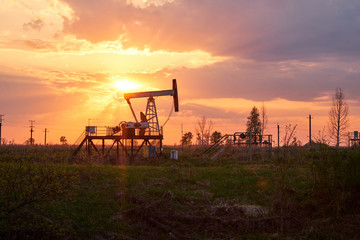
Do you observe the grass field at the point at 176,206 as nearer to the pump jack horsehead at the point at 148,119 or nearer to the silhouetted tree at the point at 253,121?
the pump jack horsehead at the point at 148,119

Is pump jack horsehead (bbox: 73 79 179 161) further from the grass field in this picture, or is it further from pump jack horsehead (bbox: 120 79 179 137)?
the grass field

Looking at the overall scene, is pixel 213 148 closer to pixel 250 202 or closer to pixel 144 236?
pixel 250 202

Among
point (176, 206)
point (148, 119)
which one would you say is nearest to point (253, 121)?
point (148, 119)

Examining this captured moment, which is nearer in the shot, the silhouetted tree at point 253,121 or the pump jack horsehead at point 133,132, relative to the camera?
the pump jack horsehead at point 133,132

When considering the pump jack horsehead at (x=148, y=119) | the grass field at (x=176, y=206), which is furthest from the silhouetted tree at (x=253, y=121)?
the grass field at (x=176, y=206)

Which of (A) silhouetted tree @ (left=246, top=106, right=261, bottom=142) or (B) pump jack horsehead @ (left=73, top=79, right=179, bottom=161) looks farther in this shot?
(A) silhouetted tree @ (left=246, top=106, right=261, bottom=142)

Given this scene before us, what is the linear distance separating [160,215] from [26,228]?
18.1 ft

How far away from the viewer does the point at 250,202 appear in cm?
1817

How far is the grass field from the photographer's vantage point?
1370 centimetres

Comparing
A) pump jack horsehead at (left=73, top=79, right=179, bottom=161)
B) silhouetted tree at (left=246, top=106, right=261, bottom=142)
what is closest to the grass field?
pump jack horsehead at (left=73, top=79, right=179, bottom=161)

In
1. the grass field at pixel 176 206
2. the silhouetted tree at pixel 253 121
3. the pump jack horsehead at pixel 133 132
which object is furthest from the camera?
the silhouetted tree at pixel 253 121

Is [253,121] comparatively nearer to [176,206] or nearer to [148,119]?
[148,119]

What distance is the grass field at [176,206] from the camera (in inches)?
539

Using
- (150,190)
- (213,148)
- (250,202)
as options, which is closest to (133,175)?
(150,190)
